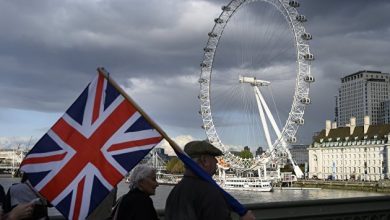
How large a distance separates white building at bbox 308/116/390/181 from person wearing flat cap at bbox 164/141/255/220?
8762 cm

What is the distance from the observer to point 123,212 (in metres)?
3.53

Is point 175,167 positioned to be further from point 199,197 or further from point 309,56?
A: point 199,197

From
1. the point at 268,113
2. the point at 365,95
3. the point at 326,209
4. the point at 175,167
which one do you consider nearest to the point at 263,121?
the point at 268,113

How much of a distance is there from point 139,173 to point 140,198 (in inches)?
7.5

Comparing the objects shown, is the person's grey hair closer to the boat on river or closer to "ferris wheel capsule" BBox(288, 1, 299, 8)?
"ferris wheel capsule" BBox(288, 1, 299, 8)

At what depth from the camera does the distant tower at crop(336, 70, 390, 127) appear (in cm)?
14862

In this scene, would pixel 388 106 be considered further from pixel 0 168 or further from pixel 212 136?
pixel 212 136

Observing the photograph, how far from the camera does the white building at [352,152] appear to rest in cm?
9212

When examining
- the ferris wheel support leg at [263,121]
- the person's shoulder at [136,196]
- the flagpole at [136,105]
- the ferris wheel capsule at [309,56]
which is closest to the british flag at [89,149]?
the flagpole at [136,105]

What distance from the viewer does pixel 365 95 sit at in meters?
148

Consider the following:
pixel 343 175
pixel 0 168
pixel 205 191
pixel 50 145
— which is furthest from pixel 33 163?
pixel 0 168

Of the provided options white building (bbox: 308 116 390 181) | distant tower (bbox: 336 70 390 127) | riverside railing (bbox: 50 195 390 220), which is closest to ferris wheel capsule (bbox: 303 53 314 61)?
riverside railing (bbox: 50 195 390 220)

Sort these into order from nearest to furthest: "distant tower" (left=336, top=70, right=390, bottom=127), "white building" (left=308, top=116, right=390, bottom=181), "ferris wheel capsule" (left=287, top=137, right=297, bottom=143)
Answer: "ferris wheel capsule" (left=287, top=137, right=297, bottom=143)
"white building" (left=308, top=116, right=390, bottom=181)
"distant tower" (left=336, top=70, right=390, bottom=127)

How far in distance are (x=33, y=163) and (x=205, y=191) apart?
114 centimetres
